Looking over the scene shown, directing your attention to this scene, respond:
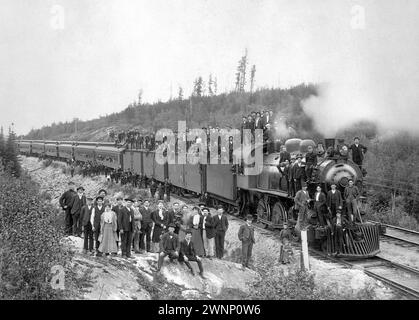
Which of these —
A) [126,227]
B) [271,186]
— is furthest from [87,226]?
[271,186]

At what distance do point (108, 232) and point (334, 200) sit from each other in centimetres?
563

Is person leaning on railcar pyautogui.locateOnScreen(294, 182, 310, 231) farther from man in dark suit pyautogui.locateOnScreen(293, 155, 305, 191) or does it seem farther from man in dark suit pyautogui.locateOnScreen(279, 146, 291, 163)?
man in dark suit pyautogui.locateOnScreen(279, 146, 291, 163)

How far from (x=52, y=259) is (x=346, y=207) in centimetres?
740

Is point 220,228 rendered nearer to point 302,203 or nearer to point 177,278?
point 302,203

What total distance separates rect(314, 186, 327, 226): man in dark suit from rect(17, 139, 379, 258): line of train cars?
218mm

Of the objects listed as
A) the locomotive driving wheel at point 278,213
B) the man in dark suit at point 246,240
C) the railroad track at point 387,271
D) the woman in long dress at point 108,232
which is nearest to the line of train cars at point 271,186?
the locomotive driving wheel at point 278,213

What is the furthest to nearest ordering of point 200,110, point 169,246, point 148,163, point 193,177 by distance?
point 200,110 → point 148,163 → point 193,177 → point 169,246

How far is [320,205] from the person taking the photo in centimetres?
1188

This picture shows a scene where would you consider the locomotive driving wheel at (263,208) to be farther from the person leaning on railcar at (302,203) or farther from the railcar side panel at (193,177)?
the railcar side panel at (193,177)

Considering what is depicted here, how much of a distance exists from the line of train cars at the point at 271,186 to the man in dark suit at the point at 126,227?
15.8ft

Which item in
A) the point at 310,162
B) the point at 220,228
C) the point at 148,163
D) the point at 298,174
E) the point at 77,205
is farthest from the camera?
the point at 148,163

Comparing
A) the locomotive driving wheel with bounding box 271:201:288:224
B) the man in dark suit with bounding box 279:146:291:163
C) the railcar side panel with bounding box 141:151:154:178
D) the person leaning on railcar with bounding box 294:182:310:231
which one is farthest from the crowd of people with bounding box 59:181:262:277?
the railcar side panel with bounding box 141:151:154:178

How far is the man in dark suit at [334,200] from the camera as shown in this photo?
11562mm

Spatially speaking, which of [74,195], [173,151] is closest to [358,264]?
[74,195]
